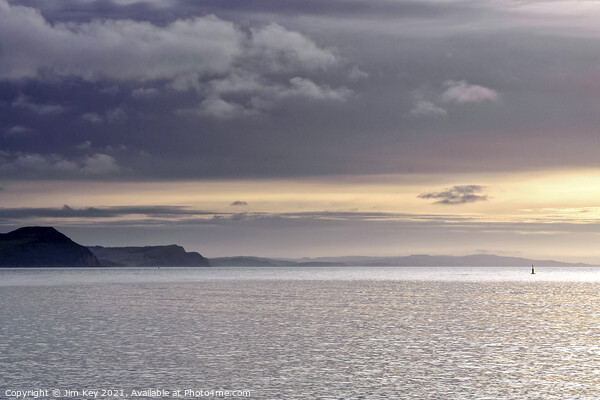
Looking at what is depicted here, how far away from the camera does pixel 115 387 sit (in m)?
32.0

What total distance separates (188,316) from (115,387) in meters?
37.5

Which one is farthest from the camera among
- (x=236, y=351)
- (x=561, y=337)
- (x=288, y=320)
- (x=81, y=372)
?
(x=288, y=320)

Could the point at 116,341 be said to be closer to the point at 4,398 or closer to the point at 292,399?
the point at 4,398

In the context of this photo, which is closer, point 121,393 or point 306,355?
point 121,393

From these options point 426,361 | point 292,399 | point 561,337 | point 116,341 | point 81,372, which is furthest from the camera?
point 561,337

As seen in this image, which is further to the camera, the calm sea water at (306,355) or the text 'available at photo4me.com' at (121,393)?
the calm sea water at (306,355)

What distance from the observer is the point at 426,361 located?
130 feet

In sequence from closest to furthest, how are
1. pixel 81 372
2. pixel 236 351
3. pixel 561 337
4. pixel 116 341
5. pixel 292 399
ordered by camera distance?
pixel 292 399 → pixel 81 372 → pixel 236 351 → pixel 116 341 → pixel 561 337

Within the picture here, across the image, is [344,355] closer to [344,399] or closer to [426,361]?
[426,361]

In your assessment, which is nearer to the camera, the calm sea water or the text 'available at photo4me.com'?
the text 'available at photo4me.com'

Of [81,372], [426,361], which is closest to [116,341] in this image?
[81,372]

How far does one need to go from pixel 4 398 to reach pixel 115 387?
196 inches

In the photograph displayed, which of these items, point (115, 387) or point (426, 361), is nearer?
point (115, 387)

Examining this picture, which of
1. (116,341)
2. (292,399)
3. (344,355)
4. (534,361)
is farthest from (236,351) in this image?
(534,361)
